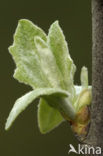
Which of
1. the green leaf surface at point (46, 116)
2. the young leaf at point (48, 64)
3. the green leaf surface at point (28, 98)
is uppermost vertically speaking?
the young leaf at point (48, 64)

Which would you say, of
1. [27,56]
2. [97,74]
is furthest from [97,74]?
[27,56]

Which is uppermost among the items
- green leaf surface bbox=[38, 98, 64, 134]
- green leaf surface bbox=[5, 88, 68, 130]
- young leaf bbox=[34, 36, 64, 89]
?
young leaf bbox=[34, 36, 64, 89]

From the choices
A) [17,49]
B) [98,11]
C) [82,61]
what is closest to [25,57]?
[17,49]

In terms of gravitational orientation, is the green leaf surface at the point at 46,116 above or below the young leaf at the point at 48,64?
below

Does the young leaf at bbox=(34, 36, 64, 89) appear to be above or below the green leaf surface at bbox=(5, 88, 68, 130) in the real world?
above
